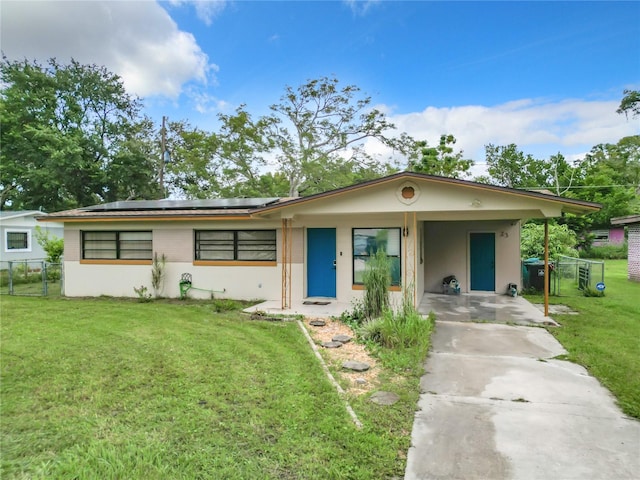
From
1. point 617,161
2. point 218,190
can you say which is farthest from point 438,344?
point 617,161

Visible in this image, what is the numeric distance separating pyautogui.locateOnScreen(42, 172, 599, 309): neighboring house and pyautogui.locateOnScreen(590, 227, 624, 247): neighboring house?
26675 millimetres

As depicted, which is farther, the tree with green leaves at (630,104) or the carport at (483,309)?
the tree with green leaves at (630,104)

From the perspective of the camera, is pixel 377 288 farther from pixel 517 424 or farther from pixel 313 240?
pixel 517 424

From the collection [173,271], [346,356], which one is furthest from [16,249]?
[346,356]

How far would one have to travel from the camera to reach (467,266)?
12180mm

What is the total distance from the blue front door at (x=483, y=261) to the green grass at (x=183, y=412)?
313 inches

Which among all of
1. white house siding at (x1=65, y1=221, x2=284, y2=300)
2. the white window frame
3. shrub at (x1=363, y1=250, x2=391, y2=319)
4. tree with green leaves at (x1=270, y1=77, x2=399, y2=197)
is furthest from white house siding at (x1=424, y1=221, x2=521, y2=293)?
the white window frame

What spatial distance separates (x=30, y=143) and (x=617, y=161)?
4889 centimetres

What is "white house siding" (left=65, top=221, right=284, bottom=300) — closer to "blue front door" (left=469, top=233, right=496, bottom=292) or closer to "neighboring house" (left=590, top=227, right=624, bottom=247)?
"blue front door" (left=469, top=233, right=496, bottom=292)

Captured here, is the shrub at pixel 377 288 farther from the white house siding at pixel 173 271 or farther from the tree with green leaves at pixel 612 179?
the tree with green leaves at pixel 612 179

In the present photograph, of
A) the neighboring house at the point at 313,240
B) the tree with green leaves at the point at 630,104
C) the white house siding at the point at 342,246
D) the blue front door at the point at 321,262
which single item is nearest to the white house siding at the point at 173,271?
the neighboring house at the point at 313,240

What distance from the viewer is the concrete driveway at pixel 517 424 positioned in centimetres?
283

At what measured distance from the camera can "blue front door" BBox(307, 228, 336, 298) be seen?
988 centimetres

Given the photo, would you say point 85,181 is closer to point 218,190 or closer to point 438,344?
point 218,190
